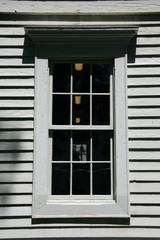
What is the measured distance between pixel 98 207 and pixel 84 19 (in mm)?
Answer: 2641

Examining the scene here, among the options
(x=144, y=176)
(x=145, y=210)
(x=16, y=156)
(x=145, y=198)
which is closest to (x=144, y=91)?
(x=144, y=176)

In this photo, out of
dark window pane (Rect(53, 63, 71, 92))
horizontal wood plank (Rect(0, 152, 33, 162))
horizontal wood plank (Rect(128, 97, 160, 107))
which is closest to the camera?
horizontal wood plank (Rect(0, 152, 33, 162))

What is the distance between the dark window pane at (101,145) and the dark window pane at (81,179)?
0.22 m

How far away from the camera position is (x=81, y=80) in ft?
13.1

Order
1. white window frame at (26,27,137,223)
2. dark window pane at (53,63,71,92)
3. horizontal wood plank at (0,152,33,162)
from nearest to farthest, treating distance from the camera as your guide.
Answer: white window frame at (26,27,137,223), horizontal wood plank at (0,152,33,162), dark window pane at (53,63,71,92)

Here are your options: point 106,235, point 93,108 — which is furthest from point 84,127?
point 106,235

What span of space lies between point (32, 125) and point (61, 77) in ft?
2.67

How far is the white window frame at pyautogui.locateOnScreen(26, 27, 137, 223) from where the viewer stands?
12.0ft

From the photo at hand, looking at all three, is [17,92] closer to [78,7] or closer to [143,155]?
[78,7]

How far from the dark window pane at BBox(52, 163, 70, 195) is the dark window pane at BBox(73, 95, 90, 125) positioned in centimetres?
65

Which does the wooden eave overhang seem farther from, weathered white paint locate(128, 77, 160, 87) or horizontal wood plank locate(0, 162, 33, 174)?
horizontal wood plank locate(0, 162, 33, 174)

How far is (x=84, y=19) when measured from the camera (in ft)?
13.1

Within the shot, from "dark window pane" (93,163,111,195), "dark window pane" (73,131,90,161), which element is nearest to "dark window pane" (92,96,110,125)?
"dark window pane" (73,131,90,161)

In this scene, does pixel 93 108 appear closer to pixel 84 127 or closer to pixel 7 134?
pixel 84 127
